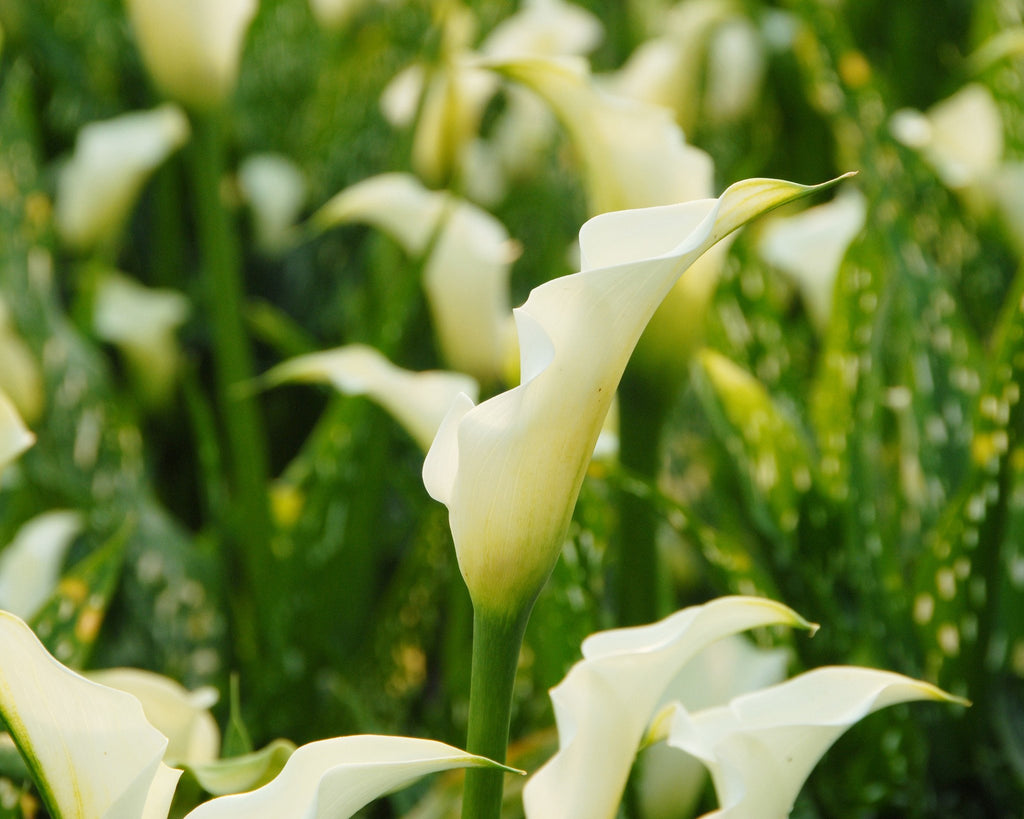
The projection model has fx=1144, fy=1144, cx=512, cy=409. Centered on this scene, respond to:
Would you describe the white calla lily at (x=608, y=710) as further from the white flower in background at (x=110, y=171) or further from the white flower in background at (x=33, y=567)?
the white flower in background at (x=110, y=171)

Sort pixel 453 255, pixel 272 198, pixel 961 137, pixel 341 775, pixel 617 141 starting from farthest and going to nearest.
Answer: pixel 272 198 < pixel 961 137 < pixel 453 255 < pixel 617 141 < pixel 341 775

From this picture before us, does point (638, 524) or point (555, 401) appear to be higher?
point (555, 401)

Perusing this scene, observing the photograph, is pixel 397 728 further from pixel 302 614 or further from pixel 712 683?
pixel 712 683

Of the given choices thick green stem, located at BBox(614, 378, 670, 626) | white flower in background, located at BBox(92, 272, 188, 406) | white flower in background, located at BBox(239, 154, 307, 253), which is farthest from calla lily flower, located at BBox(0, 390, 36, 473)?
white flower in background, located at BBox(239, 154, 307, 253)

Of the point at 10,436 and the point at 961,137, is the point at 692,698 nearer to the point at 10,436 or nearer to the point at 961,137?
the point at 10,436

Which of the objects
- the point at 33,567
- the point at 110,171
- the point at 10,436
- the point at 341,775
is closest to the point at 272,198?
the point at 110,171

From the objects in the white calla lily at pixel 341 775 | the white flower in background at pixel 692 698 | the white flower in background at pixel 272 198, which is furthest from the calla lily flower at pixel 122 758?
the white flower in background at pixel 272 198
